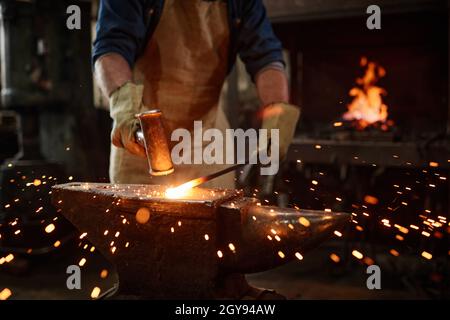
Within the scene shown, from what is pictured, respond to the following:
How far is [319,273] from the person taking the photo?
4.02 meters

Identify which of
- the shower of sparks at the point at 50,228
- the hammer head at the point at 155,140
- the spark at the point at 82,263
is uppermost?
the hammer head at the point at 155,140

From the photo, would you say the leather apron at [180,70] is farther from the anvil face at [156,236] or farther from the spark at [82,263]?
the spark at [82,263]

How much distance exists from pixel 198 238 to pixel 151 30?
1.31 metres

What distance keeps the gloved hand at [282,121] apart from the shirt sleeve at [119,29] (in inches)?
27.8

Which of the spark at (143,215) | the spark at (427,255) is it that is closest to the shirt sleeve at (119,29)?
the spark at (143,215)

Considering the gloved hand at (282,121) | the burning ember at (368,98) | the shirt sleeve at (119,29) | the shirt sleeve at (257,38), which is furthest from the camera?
the burning ember at (368,98)

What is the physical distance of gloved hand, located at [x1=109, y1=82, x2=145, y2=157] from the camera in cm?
176

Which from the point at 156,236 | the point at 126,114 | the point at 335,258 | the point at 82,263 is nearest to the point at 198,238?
the point at 156,236

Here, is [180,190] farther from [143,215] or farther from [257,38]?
[257,38]

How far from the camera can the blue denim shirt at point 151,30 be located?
208cm

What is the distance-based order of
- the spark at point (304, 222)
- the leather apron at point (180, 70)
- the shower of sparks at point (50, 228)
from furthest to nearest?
1. the shower of sparks at point (50, 228)
2. the leather apron at point (180, 70)
3. the spark at point (304, 222)
